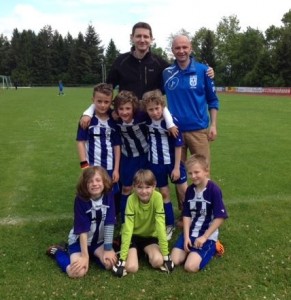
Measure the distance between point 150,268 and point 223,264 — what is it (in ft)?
2.41

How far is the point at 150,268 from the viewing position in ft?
13.5

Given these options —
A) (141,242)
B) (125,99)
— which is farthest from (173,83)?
(141,242)

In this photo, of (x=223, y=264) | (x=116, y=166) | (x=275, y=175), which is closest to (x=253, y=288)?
(x=223, y=264)

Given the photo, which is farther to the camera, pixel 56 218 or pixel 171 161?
pixel 56 218

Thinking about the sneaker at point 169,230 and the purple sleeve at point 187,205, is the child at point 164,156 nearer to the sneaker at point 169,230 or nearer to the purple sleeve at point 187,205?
the sneaker at point 169,230

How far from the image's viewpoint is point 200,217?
4465mm

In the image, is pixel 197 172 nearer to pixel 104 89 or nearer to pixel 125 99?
pixel 125 99

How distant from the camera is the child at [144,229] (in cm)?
407

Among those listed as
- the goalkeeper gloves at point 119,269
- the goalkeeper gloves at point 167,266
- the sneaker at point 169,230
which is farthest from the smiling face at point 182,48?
the goalkeeper gloves at point 119,269

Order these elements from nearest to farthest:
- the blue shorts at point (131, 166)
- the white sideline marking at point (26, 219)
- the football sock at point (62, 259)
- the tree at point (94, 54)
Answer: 1. the football sock at point (62, 259)
2. the blue shorts at point (131, 166)
3. the white sideline marking at point (26, 219)
4. the tree at point (94, 54)

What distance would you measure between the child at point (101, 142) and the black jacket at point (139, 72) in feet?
1.48

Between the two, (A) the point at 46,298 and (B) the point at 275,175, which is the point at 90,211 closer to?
(A) the point at 46,298

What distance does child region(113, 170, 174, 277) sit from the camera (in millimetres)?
4074

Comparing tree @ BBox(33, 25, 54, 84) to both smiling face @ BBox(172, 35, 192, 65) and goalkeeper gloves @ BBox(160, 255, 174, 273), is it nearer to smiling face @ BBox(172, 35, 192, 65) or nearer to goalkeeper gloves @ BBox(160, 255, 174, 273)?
smiling face @ BBox(172, 35, 192, 65)
